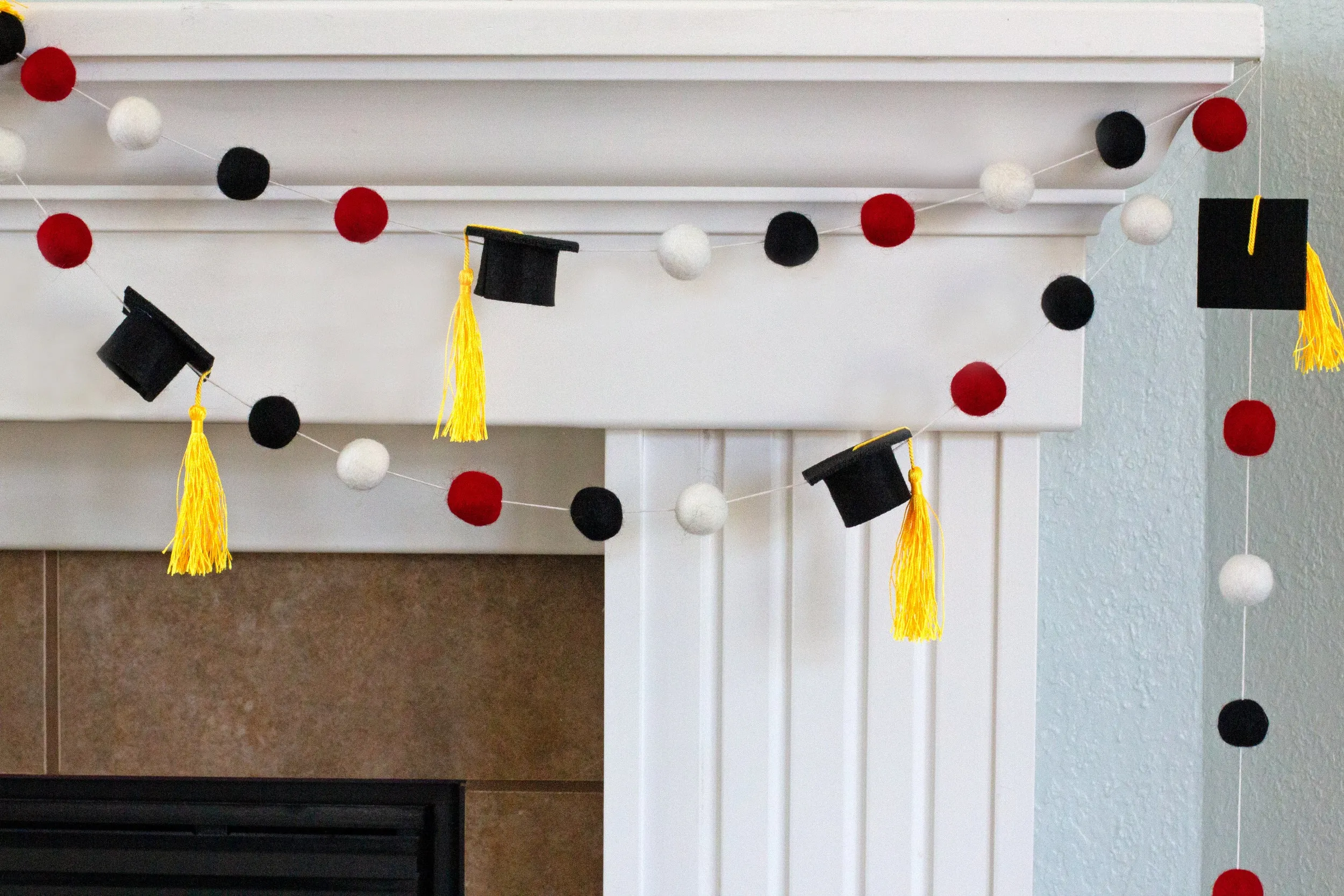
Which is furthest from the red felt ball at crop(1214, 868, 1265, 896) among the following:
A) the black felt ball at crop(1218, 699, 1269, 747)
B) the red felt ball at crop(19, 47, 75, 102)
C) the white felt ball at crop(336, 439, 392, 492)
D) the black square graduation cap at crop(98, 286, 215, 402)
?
the red felt ball at crop(19, 47, 75, 102)

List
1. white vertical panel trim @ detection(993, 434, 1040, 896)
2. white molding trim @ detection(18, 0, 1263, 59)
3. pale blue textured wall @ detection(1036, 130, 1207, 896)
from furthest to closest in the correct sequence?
pale blue textured wall @ detection(1036, 130, 1207, 896) < white vertical panel trim @ detection(993, 434, 1040, 896) < white molding trim @ detection(18, 0, 1263, 59)

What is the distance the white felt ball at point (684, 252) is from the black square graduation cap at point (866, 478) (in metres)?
0.13

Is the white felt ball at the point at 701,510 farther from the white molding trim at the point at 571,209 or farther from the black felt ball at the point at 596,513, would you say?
the white molding trim at the point at 571,209

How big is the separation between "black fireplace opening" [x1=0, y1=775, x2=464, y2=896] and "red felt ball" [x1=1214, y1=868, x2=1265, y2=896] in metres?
0.54

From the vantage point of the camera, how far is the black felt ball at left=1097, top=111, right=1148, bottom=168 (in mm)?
532

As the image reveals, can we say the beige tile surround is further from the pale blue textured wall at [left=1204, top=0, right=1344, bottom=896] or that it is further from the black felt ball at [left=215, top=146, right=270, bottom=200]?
the pale blue textured wall at [left=1204, top=0, right=1344, bottom=896]

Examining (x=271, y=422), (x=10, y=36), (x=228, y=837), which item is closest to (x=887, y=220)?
(x=271, y=422)

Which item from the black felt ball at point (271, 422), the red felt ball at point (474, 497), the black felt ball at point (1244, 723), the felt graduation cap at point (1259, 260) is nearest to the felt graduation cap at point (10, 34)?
the black felt ball at point (271, 422)

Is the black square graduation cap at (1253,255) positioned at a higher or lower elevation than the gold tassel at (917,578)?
higher

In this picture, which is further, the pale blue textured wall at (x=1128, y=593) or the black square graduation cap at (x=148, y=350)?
the pale blue textured wall at (x=1128, y=593)

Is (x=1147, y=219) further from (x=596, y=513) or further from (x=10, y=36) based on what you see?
(x=10, y=36)

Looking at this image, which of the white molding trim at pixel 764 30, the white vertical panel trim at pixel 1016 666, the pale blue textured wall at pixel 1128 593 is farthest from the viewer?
the pale blue textured wall at pixel 1128 593

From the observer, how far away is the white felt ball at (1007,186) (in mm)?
532

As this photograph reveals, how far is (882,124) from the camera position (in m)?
0.55
